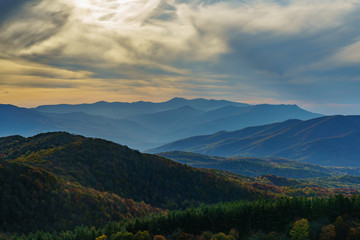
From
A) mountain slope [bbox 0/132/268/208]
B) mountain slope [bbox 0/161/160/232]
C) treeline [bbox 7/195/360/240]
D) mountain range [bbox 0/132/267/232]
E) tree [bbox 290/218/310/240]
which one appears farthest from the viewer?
mountain slope [bbox 0/132/268/208]

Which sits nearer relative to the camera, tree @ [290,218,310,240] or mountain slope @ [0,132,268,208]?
tree @ [290,218,310,240]

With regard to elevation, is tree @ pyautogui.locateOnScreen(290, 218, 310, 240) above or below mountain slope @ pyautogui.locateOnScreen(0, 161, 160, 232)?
above

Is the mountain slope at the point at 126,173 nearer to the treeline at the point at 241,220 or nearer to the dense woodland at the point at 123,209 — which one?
the dense woodland at the point at 123,209

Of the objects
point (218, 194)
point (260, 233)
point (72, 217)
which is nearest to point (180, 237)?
point (260, 233)

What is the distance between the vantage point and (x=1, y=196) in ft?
204

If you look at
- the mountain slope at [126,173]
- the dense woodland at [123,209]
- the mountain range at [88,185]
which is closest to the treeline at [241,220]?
the dense woodland at [123,209]

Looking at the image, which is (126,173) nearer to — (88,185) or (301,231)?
(88,185)

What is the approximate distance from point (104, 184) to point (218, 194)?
48581 mm

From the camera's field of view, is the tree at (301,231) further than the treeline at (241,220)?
No

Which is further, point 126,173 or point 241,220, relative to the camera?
point 126,173

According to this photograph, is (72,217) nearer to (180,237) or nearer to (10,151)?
(180,237)

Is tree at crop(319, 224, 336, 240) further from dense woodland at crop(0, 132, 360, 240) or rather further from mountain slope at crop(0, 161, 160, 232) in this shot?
mountain slope at crop(0, 161, 160, 232)

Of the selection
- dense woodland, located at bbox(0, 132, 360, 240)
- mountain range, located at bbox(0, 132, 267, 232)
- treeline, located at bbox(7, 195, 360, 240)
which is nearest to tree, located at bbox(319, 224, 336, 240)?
dense woodland, located at bbox(0, 132, 360, 240)

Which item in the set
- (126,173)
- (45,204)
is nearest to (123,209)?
(45,204)
